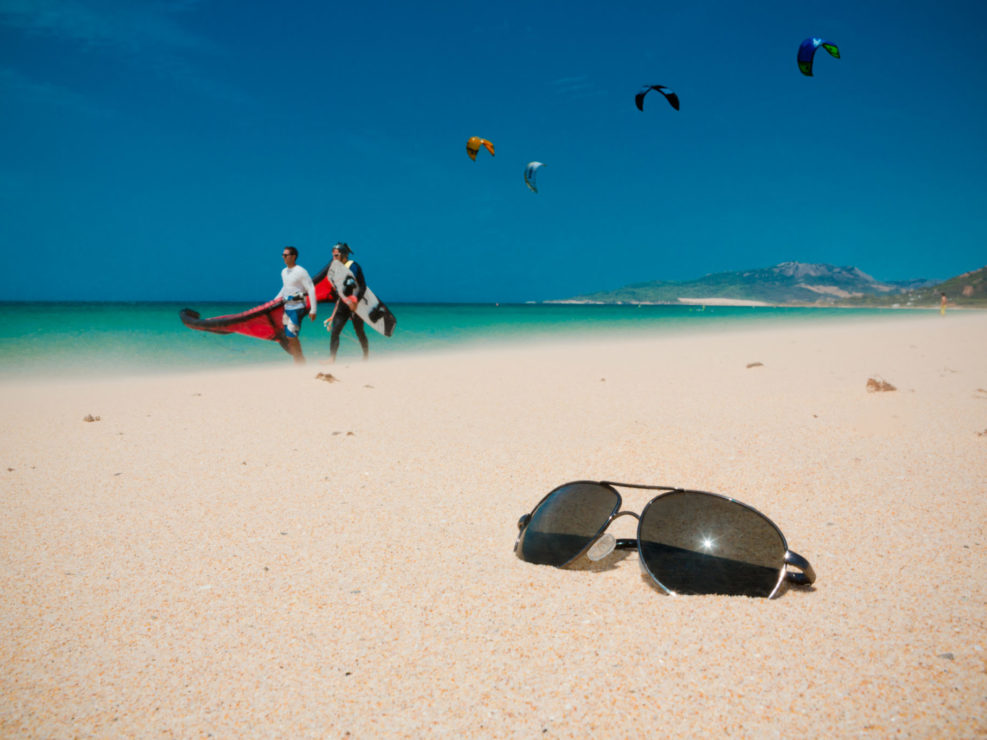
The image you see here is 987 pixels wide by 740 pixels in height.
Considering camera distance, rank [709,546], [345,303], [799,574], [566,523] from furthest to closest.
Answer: [345,303] < [566,523] < [709,546] < [799,574]

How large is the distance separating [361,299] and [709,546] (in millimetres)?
8896

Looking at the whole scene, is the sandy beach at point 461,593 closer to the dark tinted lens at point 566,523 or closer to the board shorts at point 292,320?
the dark tinted lens at point 566,523

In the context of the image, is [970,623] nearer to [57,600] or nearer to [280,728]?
[280,728]

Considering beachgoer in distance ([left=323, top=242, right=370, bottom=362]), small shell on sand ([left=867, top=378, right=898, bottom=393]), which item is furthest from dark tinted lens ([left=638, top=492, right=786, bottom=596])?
beachgoer in distance ([left=323, top=242, right=370, bottom=362])

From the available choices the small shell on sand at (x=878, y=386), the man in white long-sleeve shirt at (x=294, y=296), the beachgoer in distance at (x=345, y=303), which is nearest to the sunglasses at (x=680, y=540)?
the small shell on sand at (x=878, y=386)

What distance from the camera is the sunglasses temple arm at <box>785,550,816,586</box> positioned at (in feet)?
5.24

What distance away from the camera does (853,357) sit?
8.34m

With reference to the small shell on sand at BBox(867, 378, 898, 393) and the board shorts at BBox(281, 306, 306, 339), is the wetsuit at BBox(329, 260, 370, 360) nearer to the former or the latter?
the board shorts at BBox(281, 306, 306, 339)

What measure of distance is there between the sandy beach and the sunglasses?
8 cm

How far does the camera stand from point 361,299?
984cm

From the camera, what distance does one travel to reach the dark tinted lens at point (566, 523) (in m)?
1.92

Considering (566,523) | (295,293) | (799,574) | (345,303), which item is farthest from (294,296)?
(799,574)

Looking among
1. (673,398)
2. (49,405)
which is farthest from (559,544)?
(49,405)

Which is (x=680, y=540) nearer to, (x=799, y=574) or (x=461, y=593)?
(x=799, y=574)
